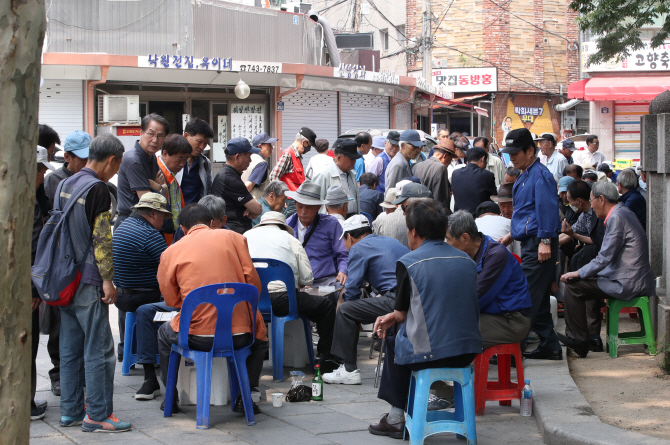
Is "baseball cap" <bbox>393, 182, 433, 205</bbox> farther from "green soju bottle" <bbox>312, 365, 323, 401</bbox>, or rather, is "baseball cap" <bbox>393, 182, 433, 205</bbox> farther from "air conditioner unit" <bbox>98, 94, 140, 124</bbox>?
"air conditioner unit" <bbox>98, 94, 140, 124</bbox>

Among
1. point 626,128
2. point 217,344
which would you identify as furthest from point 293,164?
point 626,128

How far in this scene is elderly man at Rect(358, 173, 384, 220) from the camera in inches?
369

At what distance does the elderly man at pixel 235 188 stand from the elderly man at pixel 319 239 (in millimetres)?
529

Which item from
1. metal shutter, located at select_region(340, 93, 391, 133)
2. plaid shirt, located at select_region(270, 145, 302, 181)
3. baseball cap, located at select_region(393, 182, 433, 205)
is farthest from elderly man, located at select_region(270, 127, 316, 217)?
metal shutter, located at select_region(340, 93, 391, 133)

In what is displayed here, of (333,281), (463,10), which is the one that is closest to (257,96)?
(333,281)

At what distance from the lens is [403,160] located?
9234mm

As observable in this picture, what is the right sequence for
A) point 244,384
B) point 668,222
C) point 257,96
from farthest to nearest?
point 257,96 < point 668,222 < point 244,384

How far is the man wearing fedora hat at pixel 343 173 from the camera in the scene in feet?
27.2

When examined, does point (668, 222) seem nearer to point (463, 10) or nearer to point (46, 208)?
point (46, 208)

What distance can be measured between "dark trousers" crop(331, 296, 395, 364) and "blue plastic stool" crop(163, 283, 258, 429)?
3.82 ft

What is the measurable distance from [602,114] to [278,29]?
12.1 metres

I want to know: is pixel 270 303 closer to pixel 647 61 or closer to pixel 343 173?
pixel 343 173

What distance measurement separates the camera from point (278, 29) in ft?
63.7

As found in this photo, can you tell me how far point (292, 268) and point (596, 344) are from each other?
3.07 m
